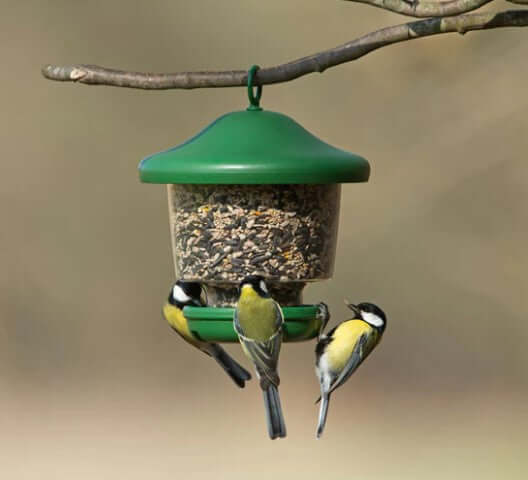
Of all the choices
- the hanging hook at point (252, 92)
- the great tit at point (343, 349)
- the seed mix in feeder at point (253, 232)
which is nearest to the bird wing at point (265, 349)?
the seed mix in feeder at point (253, 232)

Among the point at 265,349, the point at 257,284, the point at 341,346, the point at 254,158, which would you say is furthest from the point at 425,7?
the point at 341,346

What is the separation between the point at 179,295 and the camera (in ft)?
16.8

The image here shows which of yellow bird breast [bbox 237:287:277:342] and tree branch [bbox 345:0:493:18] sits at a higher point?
tree branch [bbox 345:0:493:18]

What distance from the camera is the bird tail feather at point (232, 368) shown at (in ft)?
17.1

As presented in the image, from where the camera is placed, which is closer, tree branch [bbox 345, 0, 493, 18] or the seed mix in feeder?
tree branch [bbox 345, 0, 493, 18]

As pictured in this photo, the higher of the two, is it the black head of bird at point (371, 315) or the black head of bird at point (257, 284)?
the black head of bird at point (257, 284)

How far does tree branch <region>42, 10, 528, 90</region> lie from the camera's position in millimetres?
4074

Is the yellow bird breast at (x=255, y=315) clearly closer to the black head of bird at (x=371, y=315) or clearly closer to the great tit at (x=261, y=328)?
the great tit at (x=261, y=328)

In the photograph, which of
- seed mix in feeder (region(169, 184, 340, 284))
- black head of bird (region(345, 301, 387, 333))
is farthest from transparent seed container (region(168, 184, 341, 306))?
black head of bird (region(345, 301, 387, 333))

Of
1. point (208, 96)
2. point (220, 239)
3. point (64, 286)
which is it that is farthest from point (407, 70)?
point (220, 239)

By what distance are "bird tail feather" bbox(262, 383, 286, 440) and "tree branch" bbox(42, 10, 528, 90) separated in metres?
1.09

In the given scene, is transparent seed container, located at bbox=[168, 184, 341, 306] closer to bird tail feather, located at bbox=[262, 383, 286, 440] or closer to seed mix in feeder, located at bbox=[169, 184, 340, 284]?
seed mix in feeder, located at bbox=[169, 184, 340, 284]

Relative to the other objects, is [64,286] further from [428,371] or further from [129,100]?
[428,371]

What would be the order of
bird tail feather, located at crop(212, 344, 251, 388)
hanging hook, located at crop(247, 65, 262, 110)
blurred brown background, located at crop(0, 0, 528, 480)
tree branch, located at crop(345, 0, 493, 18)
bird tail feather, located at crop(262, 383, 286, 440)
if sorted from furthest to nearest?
blurred brown background, located at crop(0, 0, 528, 480) → bird tail feather, located at crop(212, 344, 251, 388) → bird tail feather, located at crop(262, 383, 286, 440) → hanging hook, located at crop(247, 65, 262, 110) → tree branch, located at crop(345, 0, 493, 18)
